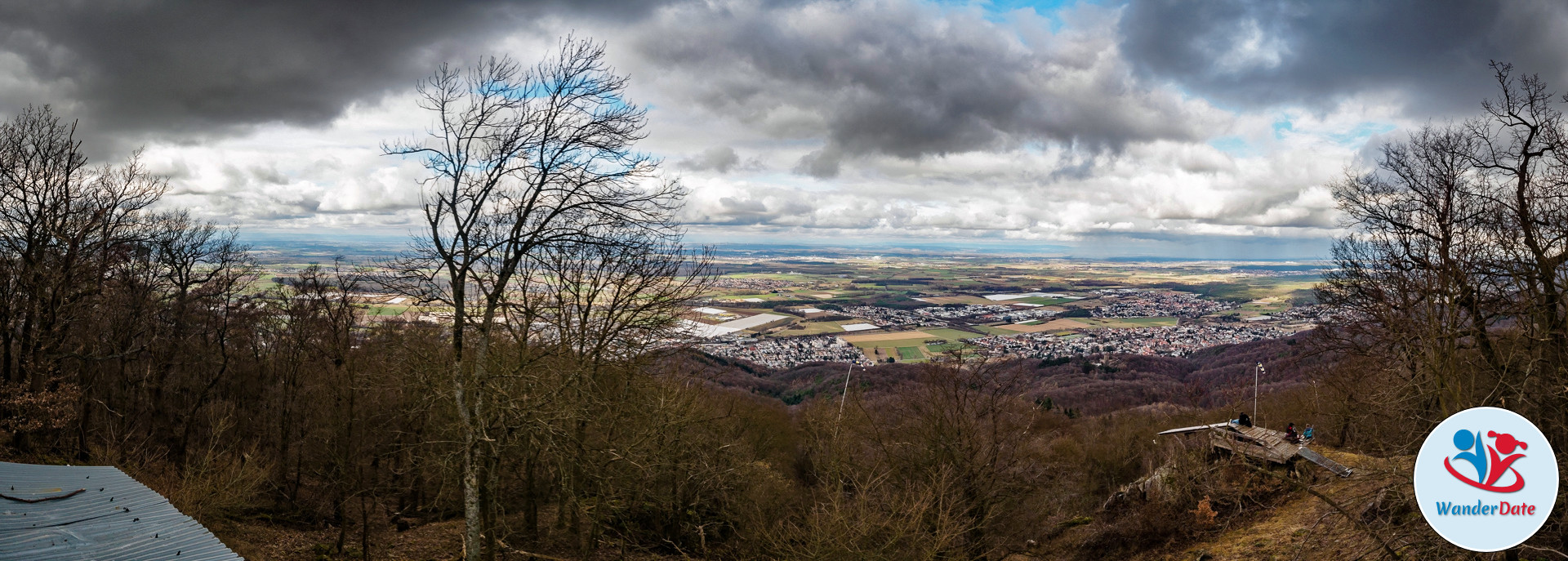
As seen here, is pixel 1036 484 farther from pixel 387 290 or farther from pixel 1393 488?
pixel 387 290

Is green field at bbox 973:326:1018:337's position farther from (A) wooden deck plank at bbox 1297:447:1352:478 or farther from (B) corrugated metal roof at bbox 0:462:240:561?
(B) corrugated metal roof at bbox 0:462:240:561

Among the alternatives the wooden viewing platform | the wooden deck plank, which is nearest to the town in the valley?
the wooden viewing platform

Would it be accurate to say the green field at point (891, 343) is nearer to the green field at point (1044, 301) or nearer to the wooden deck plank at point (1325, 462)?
the green field at point (1044, 301)

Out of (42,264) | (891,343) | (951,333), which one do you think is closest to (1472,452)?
(42,264)

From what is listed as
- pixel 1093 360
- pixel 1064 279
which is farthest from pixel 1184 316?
pixel 1064 279

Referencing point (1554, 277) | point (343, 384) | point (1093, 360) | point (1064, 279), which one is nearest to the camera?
point (1554, 277)

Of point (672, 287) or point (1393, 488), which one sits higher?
point (672, 287)

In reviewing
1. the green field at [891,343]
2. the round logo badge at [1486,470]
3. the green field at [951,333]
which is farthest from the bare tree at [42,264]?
the green field at [951,333]
